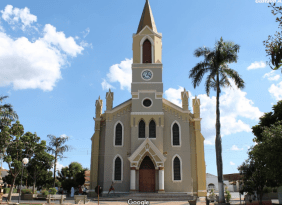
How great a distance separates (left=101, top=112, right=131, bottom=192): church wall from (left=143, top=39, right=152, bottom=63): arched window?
6.67 meters

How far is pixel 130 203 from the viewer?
20.3 metres

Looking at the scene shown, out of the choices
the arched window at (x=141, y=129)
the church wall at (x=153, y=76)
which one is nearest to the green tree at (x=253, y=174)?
the arched window at (x=141, y=129)

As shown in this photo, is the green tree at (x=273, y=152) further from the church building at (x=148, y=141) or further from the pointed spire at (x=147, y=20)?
the pointed spire at (x=147, y=20)

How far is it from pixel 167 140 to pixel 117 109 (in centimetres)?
638

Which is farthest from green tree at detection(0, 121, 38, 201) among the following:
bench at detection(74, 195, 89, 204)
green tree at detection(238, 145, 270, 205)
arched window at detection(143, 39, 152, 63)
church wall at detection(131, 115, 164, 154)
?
green tree at detection(238, 145, 270, 205)

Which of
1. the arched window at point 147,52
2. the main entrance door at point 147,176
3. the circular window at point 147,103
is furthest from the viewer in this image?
the arched window at point 147,52

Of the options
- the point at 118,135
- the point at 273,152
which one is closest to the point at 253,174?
the point at 273,152

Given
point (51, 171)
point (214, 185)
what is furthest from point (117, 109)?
point (214, 185)

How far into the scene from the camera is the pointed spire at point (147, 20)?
34375 millimetres

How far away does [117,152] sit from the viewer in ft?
98.4

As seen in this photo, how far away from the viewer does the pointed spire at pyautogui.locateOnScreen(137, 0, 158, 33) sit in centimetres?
3438

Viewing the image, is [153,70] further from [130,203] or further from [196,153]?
[130,203]

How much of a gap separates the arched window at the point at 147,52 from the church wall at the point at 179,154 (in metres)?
6.69

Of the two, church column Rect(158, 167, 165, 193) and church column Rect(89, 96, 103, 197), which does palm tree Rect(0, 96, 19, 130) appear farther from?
church column Rect(158, 167, 165, 193)
